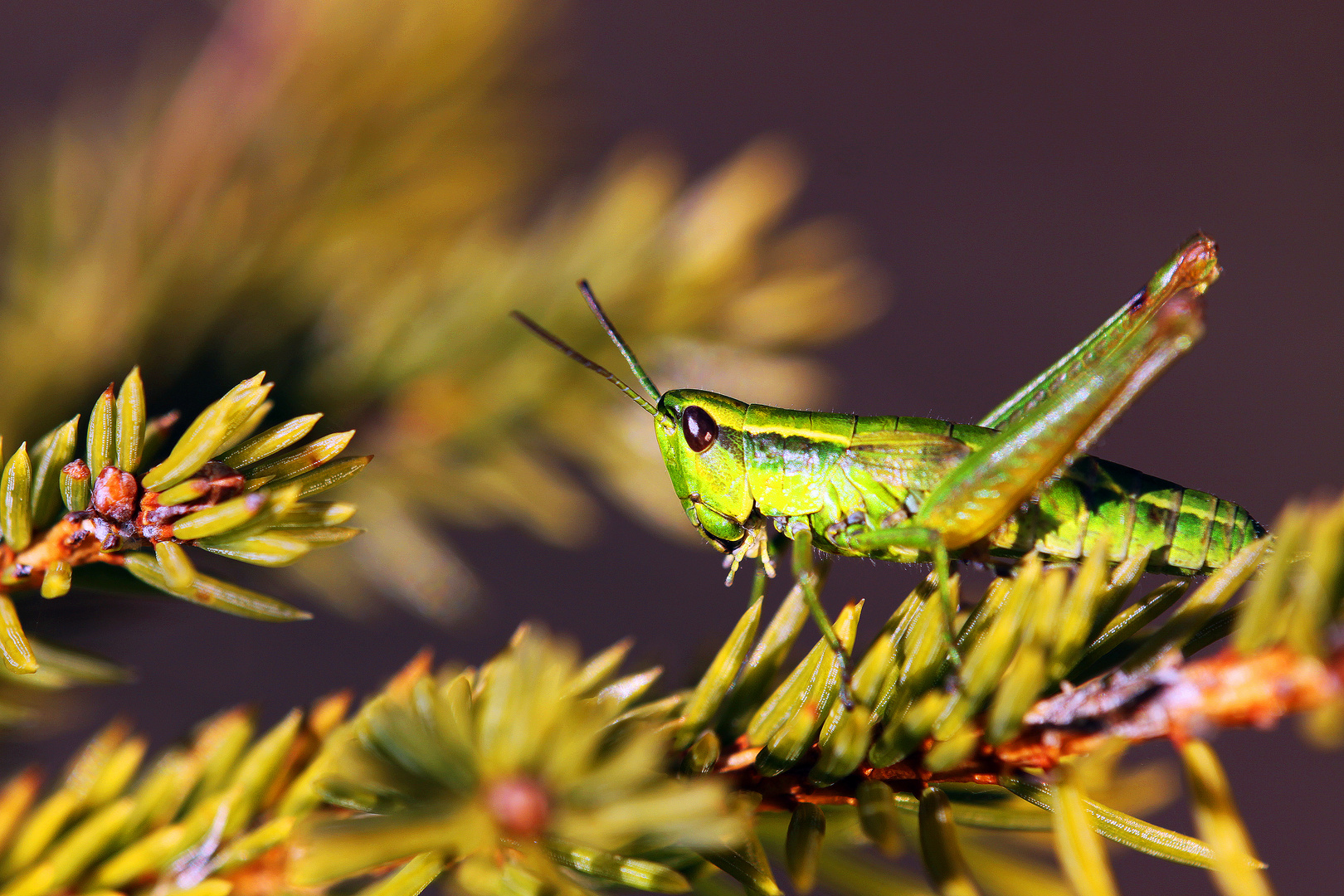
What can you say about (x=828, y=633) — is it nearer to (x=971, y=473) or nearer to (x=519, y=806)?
(x=519, y=806)

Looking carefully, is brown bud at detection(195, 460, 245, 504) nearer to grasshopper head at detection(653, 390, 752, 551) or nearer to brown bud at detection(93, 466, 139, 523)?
brown bud at detection(93, 466, 139, 523)

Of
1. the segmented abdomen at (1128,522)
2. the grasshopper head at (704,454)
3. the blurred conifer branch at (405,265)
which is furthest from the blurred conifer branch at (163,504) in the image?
the segmented abdomen at (1128,522)

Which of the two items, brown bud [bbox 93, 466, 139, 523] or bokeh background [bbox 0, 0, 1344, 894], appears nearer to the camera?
brown bud [bbox 93, 466, 139, 523]

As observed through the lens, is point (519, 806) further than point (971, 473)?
No

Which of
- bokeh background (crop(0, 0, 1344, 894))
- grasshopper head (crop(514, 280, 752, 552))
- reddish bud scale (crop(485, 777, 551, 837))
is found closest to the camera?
reddish bud scale (crop(485, 777, 551, 837))

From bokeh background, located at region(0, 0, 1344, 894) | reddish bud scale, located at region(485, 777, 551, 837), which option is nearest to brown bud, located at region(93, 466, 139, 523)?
reddish bud scale, located at region(485, 777, 551, 837)

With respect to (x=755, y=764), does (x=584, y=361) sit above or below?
above

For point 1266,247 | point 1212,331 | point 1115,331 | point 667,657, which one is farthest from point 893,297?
point 667,657

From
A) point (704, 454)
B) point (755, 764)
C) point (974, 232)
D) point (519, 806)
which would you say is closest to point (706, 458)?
point (704, 454)
